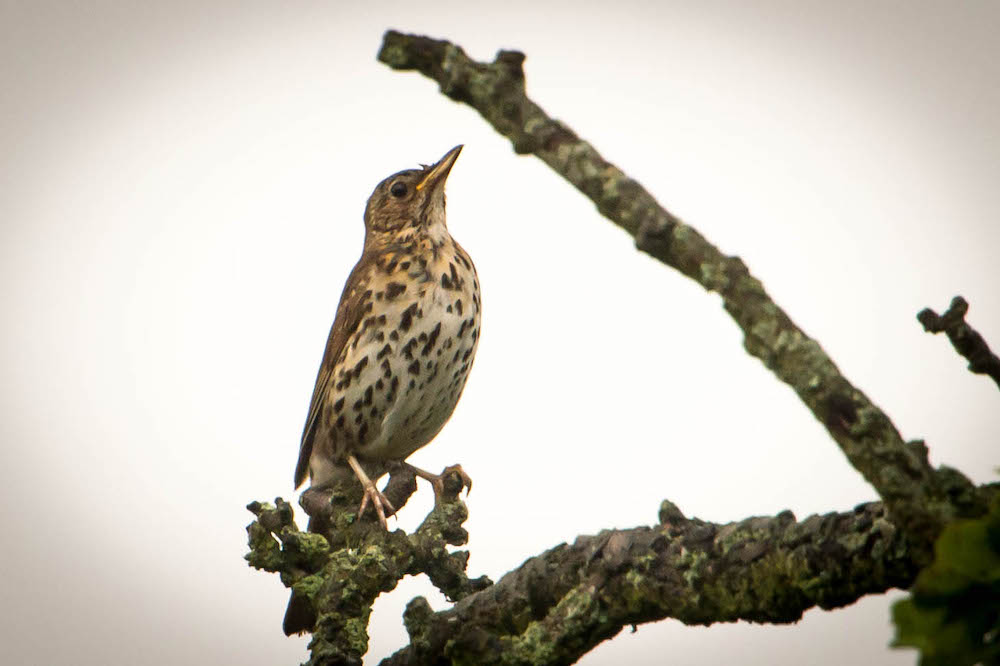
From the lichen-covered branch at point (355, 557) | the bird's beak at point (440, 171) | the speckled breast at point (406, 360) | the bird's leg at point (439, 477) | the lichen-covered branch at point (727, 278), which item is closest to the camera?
the lichen-covered branch at point (727, 278)

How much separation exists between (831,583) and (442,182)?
209 inches

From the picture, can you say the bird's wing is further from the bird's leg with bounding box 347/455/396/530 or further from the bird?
the bird's leg with bounding box 347/455/396/530

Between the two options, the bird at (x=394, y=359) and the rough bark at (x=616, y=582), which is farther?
the bird at (x=394, y=359)

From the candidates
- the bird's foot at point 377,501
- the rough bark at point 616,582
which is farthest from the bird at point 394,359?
the rough bark at point 616,582

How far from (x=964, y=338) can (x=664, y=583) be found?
124cm

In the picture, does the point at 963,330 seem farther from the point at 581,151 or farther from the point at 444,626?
the point at 444,626

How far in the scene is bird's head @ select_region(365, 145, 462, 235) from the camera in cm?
798

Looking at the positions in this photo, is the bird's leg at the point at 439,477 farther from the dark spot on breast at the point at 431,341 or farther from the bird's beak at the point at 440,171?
the bird's beak at the point at 440,171

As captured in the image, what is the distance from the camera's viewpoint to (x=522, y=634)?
13.3 ft

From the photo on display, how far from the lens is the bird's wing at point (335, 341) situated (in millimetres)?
7422

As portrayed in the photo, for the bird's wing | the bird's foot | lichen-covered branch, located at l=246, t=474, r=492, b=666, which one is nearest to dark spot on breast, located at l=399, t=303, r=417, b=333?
the bird's wing

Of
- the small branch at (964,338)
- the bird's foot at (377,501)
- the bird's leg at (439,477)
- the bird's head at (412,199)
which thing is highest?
the bird's head at (412,199)

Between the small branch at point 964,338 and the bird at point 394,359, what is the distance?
4019 mm

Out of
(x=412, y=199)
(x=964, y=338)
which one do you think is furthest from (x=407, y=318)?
(x=964, y=338)
